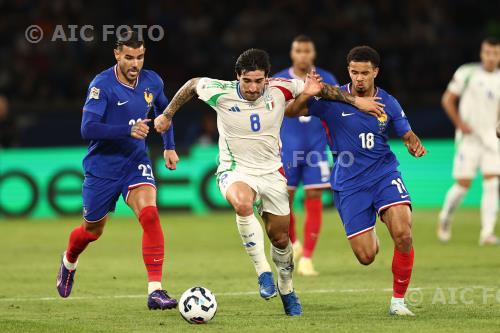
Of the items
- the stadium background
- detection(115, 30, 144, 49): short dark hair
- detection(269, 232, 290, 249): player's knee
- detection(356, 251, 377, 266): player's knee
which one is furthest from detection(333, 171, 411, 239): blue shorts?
the stadium background

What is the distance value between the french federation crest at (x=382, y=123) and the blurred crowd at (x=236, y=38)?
417 inches

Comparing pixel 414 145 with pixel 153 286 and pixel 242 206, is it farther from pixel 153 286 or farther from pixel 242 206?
pixel 153 286

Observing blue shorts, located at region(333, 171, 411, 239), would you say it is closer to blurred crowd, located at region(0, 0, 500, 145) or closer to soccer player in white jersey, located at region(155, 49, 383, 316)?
soccer player in white jersey, located at region(155, 49, 383, 316)

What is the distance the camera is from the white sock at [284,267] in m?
8.20

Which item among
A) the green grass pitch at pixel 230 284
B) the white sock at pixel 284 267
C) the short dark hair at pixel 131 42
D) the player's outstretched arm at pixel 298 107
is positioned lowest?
the green grass pitch at pixel 230 284

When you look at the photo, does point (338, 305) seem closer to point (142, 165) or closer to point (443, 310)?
point (443, 310)

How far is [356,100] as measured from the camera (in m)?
8.43

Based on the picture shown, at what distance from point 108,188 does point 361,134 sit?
87.0 inches

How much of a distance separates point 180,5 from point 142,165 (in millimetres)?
12600

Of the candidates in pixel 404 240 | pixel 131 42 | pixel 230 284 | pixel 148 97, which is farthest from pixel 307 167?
pixel 404 240

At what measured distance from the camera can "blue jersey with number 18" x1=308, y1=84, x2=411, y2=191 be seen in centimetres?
851

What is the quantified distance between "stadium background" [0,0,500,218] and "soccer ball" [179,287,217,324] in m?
9.89

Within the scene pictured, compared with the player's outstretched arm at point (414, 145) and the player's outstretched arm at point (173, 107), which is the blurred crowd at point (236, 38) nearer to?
the player's outstretched arm at point (173, 107)

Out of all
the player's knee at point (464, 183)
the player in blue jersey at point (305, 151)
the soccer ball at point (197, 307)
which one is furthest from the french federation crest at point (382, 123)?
the player's knee at point (464, 183)
